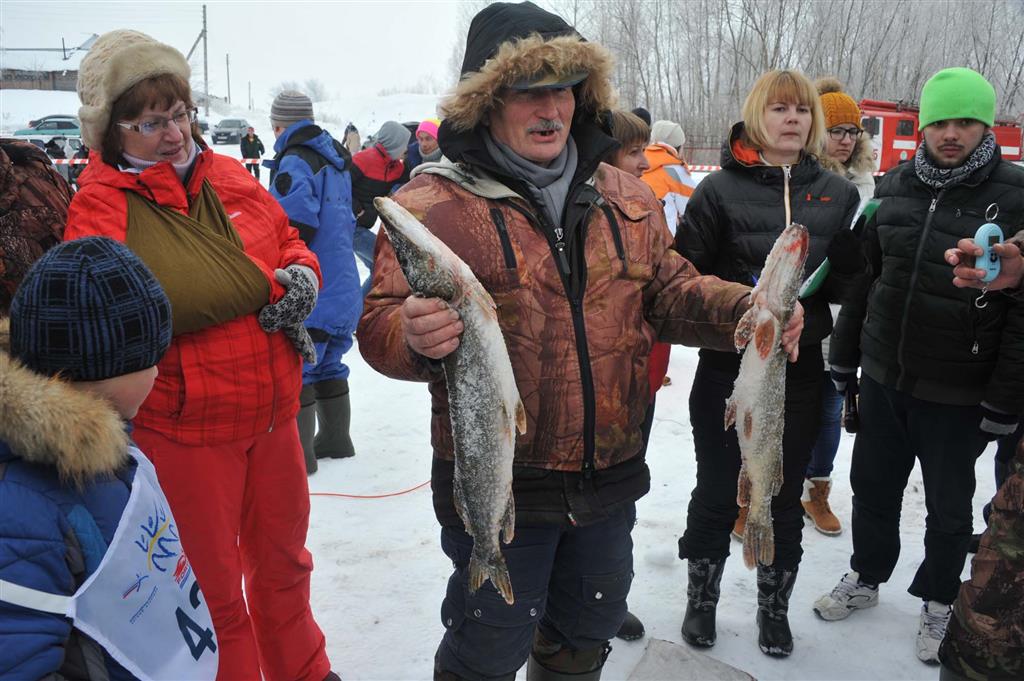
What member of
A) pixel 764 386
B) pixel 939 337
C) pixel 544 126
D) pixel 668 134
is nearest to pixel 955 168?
pixel 939 337

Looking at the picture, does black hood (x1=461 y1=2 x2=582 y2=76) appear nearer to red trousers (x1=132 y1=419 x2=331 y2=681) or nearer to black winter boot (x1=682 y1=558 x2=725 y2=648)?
red trousers (x1=132 y1=419 x2=331 y2=681)

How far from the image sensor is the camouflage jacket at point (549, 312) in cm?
218

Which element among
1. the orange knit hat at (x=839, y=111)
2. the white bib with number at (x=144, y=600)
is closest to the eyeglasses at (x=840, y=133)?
the orange knit hat at (x=839, y=111)

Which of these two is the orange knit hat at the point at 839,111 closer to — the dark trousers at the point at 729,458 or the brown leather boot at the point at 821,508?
the dark trousers at the point at 729,458

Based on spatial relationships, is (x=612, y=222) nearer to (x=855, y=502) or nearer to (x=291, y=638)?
(x=291, y=638)

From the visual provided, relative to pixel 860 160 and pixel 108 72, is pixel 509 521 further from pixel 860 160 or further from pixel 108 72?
pixel 860 160

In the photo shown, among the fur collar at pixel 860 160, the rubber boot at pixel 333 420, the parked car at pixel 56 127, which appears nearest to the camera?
the fur collar at pixel 860 160

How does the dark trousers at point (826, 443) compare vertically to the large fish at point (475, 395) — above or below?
below

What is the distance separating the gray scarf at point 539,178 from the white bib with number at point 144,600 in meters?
1.31

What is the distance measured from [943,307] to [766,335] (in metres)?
1.63

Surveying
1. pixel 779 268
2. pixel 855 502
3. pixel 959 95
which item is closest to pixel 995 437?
Result: pixel 855 502

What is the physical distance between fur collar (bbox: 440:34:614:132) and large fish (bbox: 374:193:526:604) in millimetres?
587

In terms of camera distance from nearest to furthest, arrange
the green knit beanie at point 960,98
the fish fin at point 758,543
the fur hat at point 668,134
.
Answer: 1. the fish fin at point 758,543
2. the green knit beanie at point 960,98
3. the fur hat at point 668,134

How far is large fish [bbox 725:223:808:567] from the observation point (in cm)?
210
